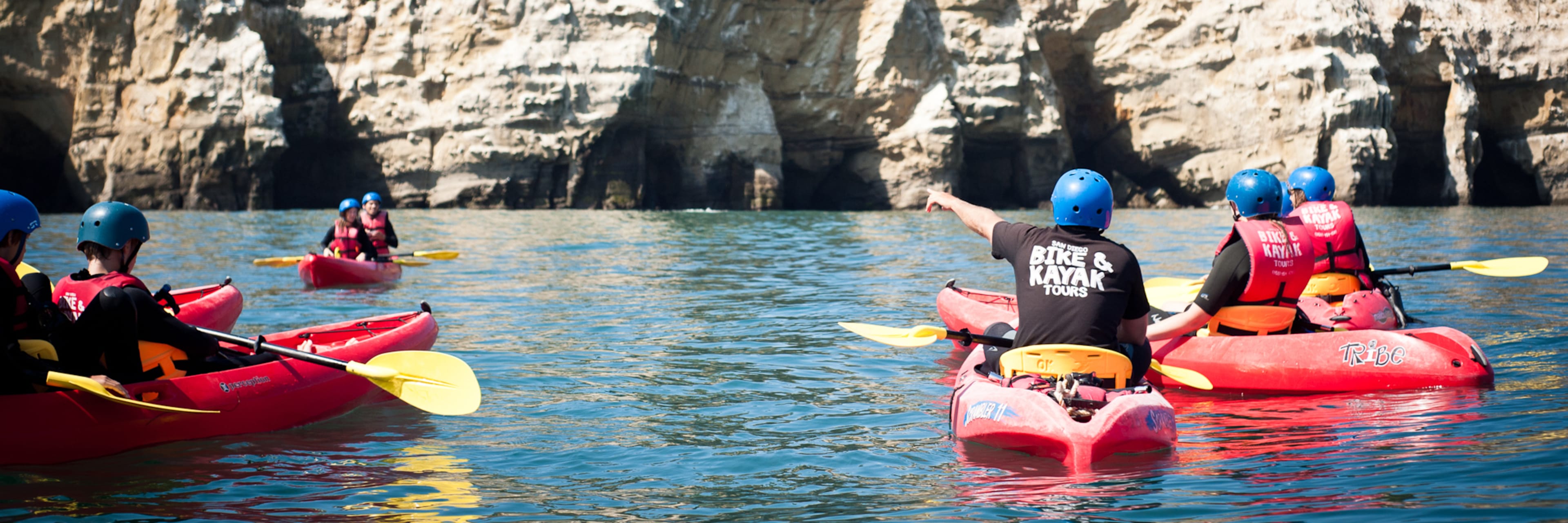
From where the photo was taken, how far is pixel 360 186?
120ft

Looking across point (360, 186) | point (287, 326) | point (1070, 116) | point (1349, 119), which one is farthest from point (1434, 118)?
point (287, 326)

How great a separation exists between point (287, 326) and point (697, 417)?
503 centimetres

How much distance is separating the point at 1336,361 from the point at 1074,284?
2474 mm

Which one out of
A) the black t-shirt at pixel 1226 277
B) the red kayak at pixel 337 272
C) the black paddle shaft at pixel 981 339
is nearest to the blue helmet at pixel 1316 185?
the black t-shirt at pixel 1226 277

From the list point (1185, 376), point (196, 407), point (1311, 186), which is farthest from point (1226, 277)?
point (196, 407)

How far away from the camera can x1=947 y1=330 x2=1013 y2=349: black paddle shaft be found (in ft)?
17.9

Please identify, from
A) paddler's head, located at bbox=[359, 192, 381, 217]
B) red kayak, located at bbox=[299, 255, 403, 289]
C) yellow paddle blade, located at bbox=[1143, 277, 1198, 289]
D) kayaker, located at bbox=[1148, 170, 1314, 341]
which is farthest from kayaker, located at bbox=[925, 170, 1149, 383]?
paddler's head, located at bbox=[359, 192, 381, 217]

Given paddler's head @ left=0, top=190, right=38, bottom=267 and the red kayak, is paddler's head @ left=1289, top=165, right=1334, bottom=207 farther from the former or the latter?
the red kayak

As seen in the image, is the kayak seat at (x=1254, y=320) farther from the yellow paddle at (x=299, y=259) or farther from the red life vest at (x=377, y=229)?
the red life vest at (x=377, y=229)

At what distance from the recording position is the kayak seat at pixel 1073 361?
464 cm

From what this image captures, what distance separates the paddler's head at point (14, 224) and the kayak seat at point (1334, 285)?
7.26m

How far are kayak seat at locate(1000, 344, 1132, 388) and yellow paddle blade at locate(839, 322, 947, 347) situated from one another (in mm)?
819

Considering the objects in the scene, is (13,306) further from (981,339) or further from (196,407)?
(981,339)

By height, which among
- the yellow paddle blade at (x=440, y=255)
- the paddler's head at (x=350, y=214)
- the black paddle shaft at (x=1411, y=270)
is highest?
the paddler's head at (x=350, y=214)
